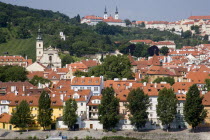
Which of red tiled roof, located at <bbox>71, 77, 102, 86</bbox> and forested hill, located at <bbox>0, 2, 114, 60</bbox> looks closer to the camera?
red tiled roof, located at <bbox>71, 77, 102, 86</bbox>

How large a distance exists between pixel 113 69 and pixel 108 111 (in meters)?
38.7

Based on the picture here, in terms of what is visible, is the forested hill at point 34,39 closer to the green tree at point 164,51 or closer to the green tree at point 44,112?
the green tree at point 164,51

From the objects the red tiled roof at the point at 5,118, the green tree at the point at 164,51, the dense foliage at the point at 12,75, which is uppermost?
the green tree at the point at 164,51

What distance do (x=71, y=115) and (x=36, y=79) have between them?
31391 millimetres

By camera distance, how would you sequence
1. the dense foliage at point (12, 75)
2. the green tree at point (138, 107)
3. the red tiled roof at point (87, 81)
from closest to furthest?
the green tree at point (138, 107)
the red tiled roof at point (87, 81)
the dense foliage at point (12, 75)

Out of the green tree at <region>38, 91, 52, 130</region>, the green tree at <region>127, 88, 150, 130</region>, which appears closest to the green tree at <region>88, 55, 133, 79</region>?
the green tree at <region>127, 88, 150, 130</region>

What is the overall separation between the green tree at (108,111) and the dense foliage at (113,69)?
32623 millimetres

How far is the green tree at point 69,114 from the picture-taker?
66750mm

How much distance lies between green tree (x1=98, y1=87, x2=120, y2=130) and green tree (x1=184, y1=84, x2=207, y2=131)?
314 inches

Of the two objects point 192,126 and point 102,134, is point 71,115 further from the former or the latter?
point 192,126

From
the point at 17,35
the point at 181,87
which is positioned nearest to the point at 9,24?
the point at 17,35

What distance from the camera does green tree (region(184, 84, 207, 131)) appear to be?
66062 millimetres

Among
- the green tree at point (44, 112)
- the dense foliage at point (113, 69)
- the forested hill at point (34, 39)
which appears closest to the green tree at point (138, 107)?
the green tree at point (44, 112)

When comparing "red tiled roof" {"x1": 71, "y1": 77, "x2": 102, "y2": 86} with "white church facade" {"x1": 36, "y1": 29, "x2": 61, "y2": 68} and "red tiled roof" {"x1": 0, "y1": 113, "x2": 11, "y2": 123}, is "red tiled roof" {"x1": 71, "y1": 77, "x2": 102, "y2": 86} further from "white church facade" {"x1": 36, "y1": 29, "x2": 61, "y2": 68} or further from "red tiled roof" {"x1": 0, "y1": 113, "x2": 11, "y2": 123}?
"white church facade" {"x1": 36, "y1": 29, "x2": 61, "y2": 68}
